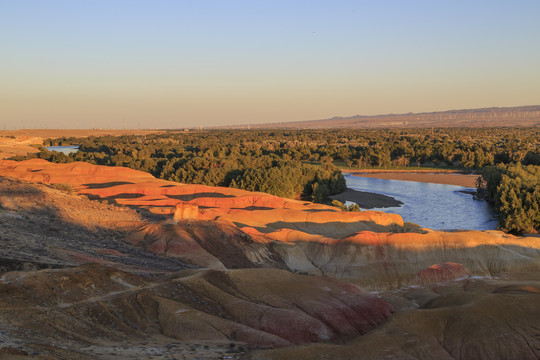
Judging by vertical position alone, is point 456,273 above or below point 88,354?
below

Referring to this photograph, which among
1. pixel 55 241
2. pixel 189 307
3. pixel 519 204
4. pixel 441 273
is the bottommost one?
pixel 441 273

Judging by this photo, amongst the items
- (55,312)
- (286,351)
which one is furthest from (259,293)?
(55,312)

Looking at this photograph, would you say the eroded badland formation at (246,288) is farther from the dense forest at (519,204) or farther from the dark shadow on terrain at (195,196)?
the dense forest at (519,204)

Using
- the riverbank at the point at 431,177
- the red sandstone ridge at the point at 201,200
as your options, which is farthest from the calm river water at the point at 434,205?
the red sandstone ridge at the point at 201,200

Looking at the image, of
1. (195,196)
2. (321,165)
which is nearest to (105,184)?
(195,196)

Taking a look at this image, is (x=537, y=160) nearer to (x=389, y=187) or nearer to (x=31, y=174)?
(x=389, y=187)

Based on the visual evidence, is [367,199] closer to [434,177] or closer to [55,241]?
[434,177]
